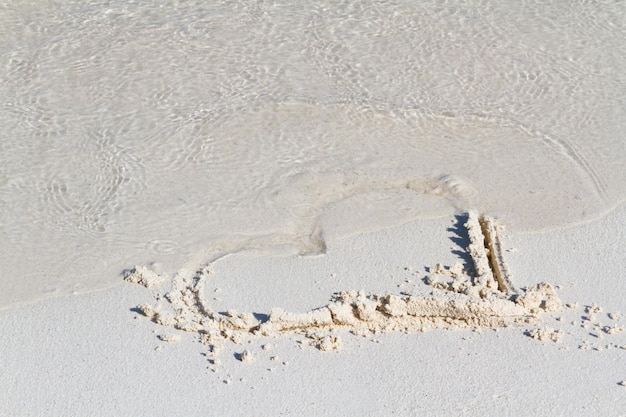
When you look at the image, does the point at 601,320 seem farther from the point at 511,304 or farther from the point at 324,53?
the point at 324,53

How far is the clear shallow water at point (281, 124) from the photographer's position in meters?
3.69

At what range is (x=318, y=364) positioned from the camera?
291 cm

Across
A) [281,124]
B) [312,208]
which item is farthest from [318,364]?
[281,124]

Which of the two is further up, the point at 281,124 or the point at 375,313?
the point at 281,124

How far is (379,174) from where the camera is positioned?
401 centimetres

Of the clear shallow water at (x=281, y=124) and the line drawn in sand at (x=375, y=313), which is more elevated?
the clear shallow water at (x=281, y=124)

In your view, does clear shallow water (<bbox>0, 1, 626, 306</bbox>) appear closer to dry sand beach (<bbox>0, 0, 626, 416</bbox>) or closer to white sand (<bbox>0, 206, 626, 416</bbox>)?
dry sand beach (<bbox>0, 0, 626, 416</bbox>)

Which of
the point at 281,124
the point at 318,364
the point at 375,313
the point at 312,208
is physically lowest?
the point at 318,364

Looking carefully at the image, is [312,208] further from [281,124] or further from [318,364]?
[318,364]

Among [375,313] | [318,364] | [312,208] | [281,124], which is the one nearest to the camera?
[318,364]

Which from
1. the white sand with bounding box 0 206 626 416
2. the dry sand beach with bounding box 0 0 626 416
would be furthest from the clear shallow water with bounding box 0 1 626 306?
the white sand with bounding box 0 206 626 416

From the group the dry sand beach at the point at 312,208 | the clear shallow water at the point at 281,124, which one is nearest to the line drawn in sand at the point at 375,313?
the dry sand beach at the point at 312,208

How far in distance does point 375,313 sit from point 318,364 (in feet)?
1.06

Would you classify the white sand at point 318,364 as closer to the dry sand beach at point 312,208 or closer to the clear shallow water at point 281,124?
the dry sand beach at point 312,208
